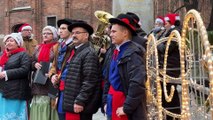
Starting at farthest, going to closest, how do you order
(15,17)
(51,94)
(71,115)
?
(15,17), (51,94), (71,115)

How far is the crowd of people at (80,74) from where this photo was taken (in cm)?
389

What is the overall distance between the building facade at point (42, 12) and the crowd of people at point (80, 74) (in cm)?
1985

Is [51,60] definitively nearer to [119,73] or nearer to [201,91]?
[119,73]

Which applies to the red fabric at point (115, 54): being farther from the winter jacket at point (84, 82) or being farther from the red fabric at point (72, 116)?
the red fabric at point (72, 116)

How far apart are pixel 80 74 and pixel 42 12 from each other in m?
24.8

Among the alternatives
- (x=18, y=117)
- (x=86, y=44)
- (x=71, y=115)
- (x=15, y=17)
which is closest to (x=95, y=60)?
(x=86, y=44)

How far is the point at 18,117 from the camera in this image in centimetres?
590

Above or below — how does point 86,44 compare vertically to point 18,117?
above

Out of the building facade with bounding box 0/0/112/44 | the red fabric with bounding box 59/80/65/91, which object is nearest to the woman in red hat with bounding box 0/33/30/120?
the red fabric with bounding box 59/80/65/91

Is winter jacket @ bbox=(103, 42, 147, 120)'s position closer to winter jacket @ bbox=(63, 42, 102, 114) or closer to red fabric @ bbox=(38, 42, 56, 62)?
winter jacket @ bbox=(63, 42, 102, 114)

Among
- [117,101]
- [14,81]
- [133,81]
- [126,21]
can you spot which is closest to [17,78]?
[14,81]

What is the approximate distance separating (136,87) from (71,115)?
117cm

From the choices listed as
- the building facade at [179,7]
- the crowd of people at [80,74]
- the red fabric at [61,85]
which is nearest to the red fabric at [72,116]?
the crowd of people at [80,74]

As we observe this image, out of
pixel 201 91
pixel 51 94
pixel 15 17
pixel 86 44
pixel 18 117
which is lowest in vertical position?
pixel 18 117
